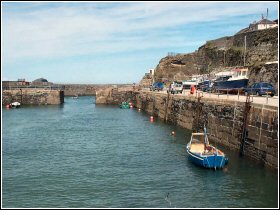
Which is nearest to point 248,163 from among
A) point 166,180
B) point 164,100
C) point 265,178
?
point 265,178

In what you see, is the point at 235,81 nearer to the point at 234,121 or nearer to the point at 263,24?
the point at 234,121

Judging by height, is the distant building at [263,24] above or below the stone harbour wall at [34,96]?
above

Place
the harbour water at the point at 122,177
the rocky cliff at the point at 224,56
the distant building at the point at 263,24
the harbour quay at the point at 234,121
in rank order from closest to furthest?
the harbour water at the point at 122,177
the harbour quay at the point at 234,121
the rocky cliff at the point at 224,56
the distant building at the point at 263,24

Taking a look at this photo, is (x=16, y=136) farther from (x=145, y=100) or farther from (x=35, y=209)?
(x=145, y=100)

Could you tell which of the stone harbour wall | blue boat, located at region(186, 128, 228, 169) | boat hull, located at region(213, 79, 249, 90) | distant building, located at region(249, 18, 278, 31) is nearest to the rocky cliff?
distant building, located at region(249, 18, 278, 31)

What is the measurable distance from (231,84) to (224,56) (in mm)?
30891

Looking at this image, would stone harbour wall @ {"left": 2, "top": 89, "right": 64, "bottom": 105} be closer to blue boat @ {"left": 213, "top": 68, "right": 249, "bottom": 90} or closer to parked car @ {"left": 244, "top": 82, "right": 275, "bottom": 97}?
blue boat @ {"left": 213, "top": 68, "right": 249, "bottom": 90}

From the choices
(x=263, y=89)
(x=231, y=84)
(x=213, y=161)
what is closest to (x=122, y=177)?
(x=213, y=161)

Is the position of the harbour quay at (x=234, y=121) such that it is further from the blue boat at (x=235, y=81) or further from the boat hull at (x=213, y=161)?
the blue boat at (x=235, y=81)

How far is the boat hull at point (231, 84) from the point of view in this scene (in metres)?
43.0

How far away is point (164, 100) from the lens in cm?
5703

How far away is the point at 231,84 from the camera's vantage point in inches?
1793

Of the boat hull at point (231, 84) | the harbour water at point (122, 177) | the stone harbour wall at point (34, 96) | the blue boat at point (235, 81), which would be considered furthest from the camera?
the stone harbour wall at point (34, 96)


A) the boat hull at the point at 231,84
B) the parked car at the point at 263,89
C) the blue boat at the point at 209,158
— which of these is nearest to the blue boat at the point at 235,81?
the boat hull at the point at 231,84
